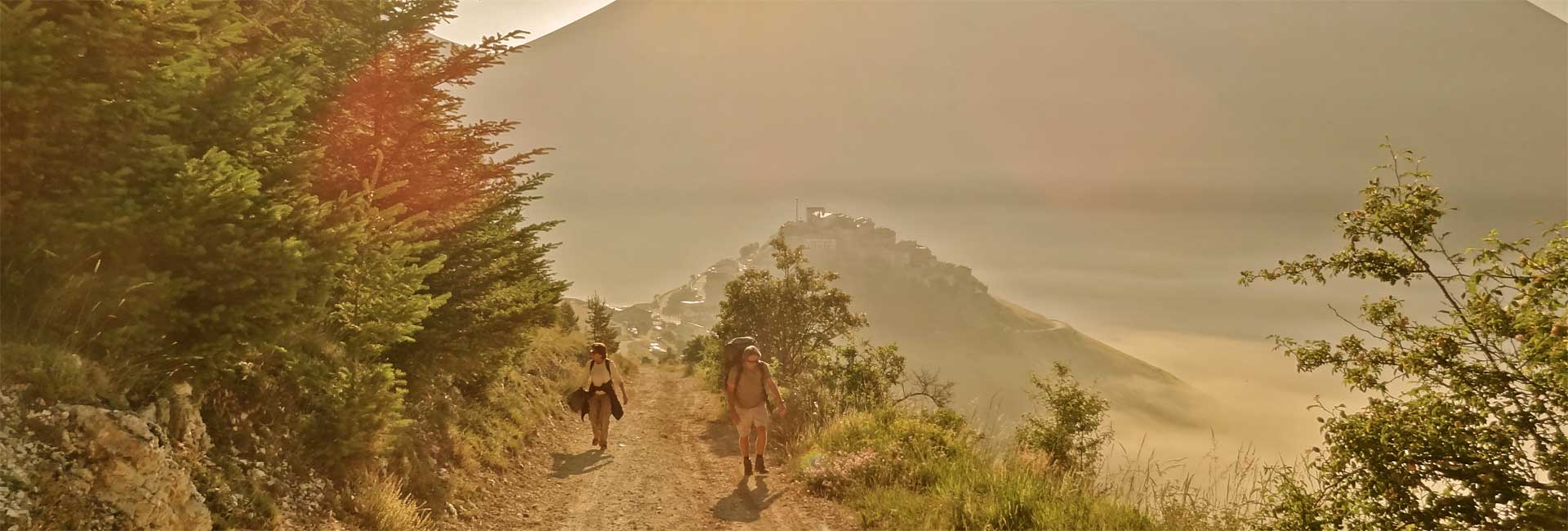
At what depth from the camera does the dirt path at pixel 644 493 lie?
27.9 ft

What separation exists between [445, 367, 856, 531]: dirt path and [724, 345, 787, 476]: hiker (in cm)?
64

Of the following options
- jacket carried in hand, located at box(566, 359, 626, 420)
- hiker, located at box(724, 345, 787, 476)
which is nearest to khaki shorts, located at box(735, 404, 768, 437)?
hiker, located at box(724, 345, 787, 476)

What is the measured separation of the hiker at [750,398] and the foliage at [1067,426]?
14.9 ft

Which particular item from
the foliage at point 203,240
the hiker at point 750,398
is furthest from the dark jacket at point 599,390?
the foliage at point 203,240

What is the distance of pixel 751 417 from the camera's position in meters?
10.8

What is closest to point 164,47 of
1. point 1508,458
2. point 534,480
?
point 534,480

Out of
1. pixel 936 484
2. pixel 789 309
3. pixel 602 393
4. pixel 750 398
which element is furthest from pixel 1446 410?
pixel 789 309

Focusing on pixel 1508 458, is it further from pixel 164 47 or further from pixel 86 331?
pixel 164 47

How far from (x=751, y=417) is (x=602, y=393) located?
13.0ft

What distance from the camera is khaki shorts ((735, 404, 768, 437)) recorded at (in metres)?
10.7

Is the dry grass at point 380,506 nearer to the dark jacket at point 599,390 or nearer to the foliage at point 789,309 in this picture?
the dark jacket at point 599,390

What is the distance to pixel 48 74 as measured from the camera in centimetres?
434

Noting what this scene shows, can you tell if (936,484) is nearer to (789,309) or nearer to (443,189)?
(443,189)

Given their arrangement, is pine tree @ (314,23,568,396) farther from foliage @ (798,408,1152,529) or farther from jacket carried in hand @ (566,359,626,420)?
foliage @ (798,408,1152,529)
